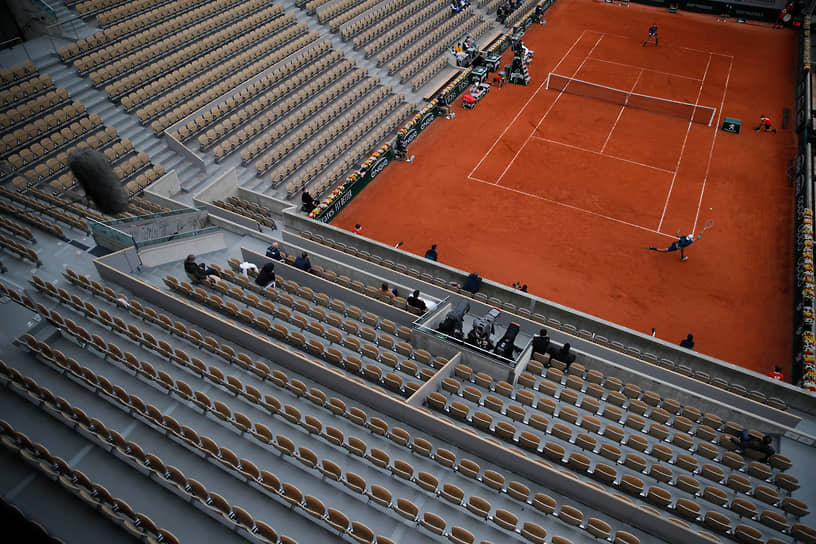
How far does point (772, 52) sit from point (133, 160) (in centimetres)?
3606

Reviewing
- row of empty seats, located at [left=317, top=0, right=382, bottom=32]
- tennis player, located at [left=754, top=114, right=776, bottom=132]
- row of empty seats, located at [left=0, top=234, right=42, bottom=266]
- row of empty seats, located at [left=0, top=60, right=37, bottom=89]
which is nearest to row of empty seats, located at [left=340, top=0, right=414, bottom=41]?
row of empty seats, located at [left=317, top=0, right=382, bottom=32]

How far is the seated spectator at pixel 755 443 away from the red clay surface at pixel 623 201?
4.97 m

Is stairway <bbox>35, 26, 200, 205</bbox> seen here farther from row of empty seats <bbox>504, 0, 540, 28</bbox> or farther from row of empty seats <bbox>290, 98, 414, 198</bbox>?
row of empty seats <bbox>504, 0, 540, 28</bbox>

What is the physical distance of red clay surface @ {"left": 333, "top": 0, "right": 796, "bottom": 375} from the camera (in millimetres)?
16219

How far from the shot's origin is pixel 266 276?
13242 millimetres

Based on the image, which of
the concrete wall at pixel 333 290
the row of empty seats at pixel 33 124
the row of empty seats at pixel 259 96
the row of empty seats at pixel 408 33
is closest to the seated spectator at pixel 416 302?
the concrete wall at pixel 333 290

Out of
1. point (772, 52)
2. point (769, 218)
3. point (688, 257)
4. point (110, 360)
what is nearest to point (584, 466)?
point (110, 360)

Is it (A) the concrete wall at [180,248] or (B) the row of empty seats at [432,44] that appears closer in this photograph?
(A) the concrete wall at [180,248]

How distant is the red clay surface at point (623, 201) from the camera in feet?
53.2

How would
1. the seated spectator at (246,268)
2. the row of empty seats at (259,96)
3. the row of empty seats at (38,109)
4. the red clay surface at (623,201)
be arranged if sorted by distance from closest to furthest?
the seated spectator at (246,268) → the red clay surface at (623,201) → the row of empty seats at (38,109) → the row of empty seats at (259,96)

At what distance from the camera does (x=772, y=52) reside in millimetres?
31359

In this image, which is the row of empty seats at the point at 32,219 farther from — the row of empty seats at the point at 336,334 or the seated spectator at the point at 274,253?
the seated spectator at the point at 274,253

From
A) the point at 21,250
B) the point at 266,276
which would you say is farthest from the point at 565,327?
the point at 21,250

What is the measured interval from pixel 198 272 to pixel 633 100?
75.0 feet
